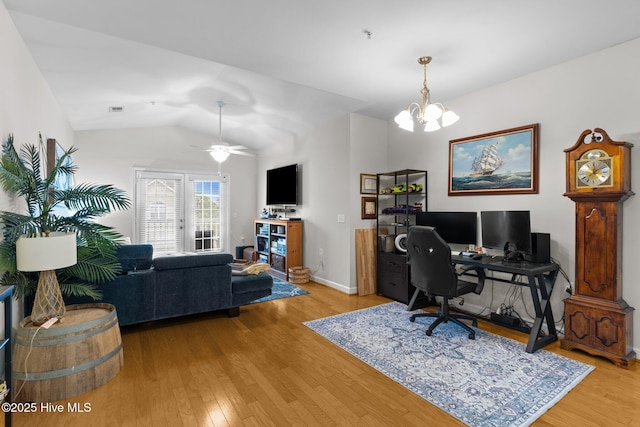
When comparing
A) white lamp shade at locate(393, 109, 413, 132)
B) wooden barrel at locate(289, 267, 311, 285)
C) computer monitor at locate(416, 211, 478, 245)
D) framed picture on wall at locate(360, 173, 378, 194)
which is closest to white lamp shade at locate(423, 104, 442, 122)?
white lamp shade at locate(393, 109, 413, 132)

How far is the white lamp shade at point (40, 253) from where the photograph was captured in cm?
187

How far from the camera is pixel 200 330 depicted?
10.4 ft

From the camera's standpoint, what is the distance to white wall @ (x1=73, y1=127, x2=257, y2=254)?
583cm

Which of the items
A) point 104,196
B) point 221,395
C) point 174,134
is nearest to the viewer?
point 221,395

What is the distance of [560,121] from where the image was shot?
3029 mm

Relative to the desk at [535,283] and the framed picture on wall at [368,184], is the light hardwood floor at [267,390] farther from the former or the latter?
the framed picture on wall at [368,184]

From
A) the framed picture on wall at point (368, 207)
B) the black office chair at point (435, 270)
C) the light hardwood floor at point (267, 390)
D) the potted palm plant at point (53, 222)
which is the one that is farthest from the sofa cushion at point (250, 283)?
the framed picture on wall at point (368, 207)

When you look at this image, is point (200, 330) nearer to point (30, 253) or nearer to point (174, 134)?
point (30, 253)

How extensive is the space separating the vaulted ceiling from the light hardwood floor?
8.68ft

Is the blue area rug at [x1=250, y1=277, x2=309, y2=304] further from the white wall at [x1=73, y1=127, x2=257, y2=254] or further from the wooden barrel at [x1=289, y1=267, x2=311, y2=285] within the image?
the white wall at [x1=73, y1=127, x2=257, y2=254]

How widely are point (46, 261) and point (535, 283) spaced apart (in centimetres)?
368

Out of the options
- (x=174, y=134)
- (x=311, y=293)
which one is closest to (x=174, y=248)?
(x=174, y=134)

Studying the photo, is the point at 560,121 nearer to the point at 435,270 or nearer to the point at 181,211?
the point at 435,270

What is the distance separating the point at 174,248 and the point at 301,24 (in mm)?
5508
